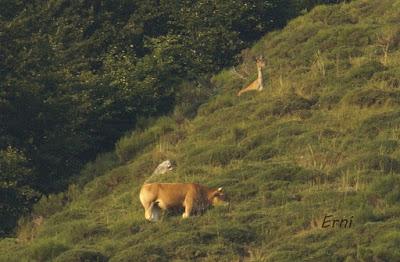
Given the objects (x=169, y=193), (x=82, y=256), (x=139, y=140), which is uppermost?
(x=169, y=193)

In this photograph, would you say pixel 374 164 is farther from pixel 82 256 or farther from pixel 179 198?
pixel 82 256

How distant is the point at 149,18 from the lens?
43.5 metres

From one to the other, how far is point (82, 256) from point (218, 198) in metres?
3.70

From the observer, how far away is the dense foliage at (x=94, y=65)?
34.9 m

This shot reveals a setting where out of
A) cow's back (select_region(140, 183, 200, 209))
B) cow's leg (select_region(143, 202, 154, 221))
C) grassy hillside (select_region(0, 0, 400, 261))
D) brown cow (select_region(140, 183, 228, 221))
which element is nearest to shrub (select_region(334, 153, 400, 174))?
grassy hillside (select_region(0, 0, 400, 261))

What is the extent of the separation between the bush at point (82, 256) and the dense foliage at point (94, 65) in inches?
298

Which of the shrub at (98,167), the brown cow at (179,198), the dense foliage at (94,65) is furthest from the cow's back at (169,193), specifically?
the shrub at (98,167)

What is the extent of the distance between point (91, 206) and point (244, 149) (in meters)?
4.09

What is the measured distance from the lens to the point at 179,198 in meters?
26.1

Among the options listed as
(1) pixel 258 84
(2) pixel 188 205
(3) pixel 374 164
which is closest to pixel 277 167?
(3) pixel 374 164

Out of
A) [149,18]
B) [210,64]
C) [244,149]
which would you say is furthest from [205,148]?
[149,18]

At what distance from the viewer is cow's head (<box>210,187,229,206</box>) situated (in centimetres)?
2642

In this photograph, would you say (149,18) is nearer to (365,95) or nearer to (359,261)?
(365,95)

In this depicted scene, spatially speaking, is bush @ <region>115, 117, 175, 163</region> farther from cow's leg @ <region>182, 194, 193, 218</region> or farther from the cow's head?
cow's leg @ <region>182, 194, 193, 218</region>
